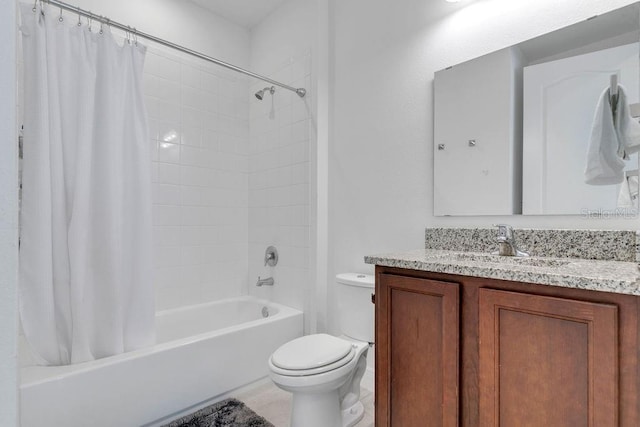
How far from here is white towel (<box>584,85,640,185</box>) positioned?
49.4 inches

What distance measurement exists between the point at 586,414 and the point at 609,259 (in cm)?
64

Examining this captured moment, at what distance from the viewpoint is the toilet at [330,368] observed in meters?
1.44

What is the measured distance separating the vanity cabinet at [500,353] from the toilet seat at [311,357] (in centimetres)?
25

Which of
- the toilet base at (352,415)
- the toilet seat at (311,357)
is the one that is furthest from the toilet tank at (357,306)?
the toilet base at (352,415)

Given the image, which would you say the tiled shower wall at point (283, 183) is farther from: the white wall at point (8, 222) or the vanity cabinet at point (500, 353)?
the white wall at point (8, 222)

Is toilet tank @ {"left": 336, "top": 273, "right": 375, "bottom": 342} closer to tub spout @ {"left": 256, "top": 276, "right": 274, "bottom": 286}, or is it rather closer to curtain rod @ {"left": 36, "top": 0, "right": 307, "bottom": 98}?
tub spout @ {"left": 256, "top": 276, "right": 274, "bottom": 286}

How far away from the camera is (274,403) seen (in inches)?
75.4

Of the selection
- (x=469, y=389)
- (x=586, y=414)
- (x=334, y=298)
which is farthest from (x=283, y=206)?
(x=586, y=414)

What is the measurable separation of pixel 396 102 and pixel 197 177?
158 cm

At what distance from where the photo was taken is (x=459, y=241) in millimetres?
1660

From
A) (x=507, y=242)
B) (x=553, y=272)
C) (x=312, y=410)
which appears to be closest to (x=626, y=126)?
(x=507, y=242)

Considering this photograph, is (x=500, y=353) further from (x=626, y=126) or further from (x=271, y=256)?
(x=271, y=256)

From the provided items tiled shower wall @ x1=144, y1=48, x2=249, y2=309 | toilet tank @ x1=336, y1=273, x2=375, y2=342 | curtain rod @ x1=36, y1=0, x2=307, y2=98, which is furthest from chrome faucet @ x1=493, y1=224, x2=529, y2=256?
tiled shower wall @ x1=144, y1=48, x2=249, y2=309

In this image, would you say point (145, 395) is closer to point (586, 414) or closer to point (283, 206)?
point (283, 206)
